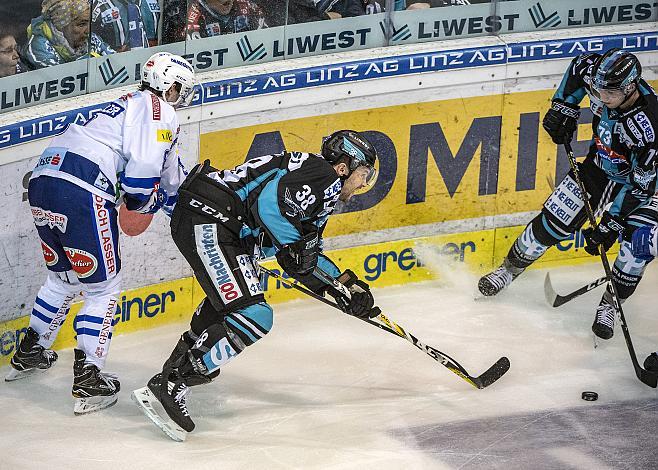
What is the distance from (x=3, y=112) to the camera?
5.40m

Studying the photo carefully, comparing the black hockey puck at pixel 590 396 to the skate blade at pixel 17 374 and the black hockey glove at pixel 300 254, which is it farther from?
the skate blade at pixel 17 374

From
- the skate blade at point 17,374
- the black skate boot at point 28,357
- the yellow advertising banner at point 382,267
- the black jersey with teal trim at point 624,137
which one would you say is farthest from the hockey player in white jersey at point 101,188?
the black jersey with teal trim at point 624,137

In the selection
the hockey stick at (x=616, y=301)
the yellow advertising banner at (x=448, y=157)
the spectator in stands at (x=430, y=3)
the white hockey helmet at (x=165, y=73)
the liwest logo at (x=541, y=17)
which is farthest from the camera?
the liwest logo at (x=541, y=17)

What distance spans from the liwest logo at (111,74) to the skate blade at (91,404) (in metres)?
1.55

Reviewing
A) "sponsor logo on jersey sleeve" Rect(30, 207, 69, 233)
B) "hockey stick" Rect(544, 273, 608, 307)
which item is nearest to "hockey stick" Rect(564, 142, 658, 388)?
"hockey stick" Rect(544, 273, 608, 307)

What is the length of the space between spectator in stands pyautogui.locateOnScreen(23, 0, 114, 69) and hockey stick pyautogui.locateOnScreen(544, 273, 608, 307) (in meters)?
2.66

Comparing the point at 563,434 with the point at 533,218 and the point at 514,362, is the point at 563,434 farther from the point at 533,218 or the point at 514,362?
the point at 533,218

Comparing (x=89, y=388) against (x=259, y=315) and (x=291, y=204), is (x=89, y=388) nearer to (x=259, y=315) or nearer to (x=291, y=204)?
(x=259, y=315)

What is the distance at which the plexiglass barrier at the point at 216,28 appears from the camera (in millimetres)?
5449

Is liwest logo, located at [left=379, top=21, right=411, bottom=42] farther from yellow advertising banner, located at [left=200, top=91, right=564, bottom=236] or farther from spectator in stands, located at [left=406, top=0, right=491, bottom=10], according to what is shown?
yellow advertising banner, located at [left=200, top=91, right=564, bottom=236]

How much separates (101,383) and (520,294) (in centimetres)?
258

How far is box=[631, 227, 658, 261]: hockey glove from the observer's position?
585 centimetres

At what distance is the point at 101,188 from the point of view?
16.0 ft

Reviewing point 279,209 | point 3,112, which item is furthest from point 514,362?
point 3,112
